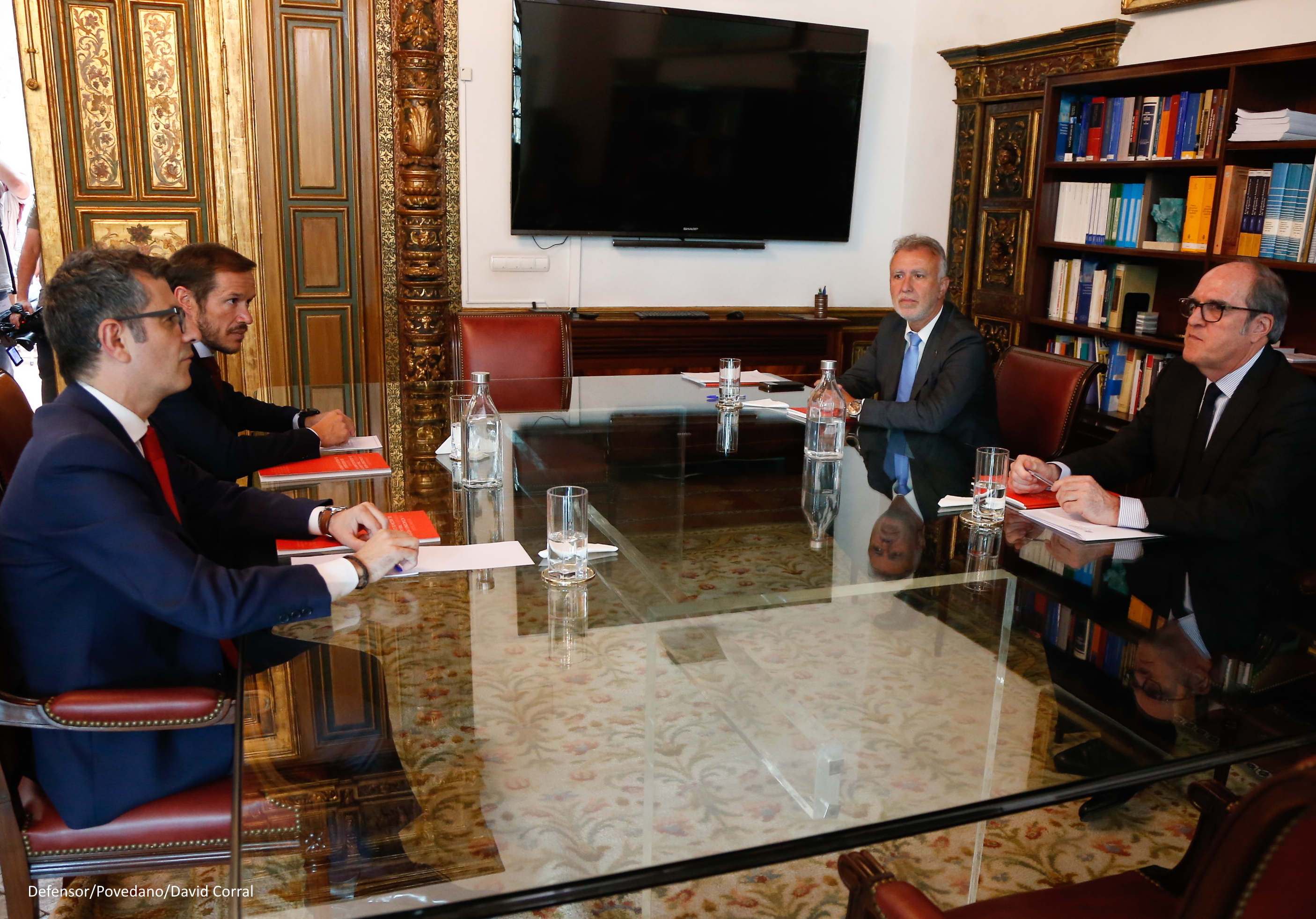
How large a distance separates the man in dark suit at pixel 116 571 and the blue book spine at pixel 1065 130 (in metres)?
3.49

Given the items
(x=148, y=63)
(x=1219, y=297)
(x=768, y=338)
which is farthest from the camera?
(x=768, y=338)

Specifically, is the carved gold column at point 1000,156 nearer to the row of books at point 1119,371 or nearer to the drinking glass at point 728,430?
the row of books at point 1119,371

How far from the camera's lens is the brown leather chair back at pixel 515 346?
3.51 m

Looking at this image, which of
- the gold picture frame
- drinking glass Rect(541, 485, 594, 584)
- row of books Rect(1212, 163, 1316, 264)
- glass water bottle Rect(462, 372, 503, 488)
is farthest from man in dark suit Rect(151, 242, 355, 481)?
the gold picture frame

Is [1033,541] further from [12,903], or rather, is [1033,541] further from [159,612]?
[12,903]

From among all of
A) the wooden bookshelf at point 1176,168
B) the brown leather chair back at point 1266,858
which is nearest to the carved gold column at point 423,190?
the wooden bookshelf at point 1176,168

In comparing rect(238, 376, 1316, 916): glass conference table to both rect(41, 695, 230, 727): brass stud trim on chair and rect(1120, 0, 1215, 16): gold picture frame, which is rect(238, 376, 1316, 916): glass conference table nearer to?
rect(41, 695, 230, 727): brass stud trim on chair

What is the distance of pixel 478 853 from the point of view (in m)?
1.03

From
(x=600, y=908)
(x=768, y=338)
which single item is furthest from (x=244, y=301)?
(x=768, y=338)

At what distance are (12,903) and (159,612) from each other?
49cm

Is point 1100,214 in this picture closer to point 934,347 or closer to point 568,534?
point 934,347

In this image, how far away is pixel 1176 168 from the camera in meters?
3.68

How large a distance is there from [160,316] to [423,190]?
10.7ft

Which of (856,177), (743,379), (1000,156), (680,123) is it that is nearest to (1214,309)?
(743,379)
